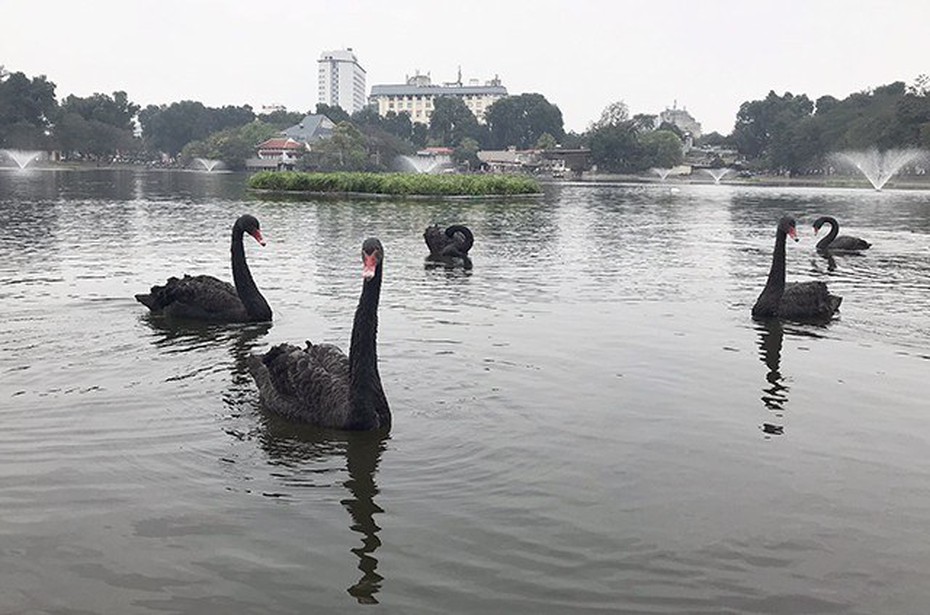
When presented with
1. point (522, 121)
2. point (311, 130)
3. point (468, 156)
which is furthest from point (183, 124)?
point (522, 121)

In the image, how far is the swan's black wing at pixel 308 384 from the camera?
6406 mm

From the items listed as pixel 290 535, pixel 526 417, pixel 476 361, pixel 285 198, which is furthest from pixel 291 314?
pixel 285 198

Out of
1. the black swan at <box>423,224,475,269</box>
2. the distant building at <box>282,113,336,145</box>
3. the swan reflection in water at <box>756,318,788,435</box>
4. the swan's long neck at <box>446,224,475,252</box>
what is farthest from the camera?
the distant building at <box>282,113,336,145</box>

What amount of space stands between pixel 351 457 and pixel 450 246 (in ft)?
37.1

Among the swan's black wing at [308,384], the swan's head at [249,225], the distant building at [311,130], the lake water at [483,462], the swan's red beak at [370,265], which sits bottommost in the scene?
the lake water at [483,462]

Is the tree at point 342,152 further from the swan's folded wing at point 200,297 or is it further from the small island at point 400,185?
the swan's folded wing at point 200,297

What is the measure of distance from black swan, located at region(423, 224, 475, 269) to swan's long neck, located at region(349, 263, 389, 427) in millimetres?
10251

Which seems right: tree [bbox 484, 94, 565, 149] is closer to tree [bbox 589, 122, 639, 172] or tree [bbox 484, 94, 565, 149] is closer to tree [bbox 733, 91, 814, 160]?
tree [bbox 733, 91, 814, 160]

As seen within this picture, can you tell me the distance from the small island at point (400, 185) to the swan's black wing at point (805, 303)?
96.7 ft

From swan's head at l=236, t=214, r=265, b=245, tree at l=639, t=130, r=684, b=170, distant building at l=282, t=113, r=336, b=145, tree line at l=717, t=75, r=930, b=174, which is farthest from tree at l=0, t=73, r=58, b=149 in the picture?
swan's head at l=236, t=214, r=265, b=245

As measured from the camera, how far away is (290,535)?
4.73 meters

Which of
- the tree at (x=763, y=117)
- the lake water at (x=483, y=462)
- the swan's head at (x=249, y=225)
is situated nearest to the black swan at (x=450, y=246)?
the lake water at (x=483, y=462)

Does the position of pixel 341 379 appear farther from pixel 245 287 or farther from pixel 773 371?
pixel 773 371

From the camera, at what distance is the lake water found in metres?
4.28
